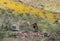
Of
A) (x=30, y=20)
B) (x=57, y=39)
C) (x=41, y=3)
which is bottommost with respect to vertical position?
(x=57, y=39)

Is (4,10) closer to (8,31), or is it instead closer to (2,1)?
(2,1)

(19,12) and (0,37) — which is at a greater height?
(19,12)

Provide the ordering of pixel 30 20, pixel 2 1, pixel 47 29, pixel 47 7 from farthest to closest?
pixel 47 7 → pixel 2 1 → pixel 30 20 → pixel 47 29

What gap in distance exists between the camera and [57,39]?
9.09 meters

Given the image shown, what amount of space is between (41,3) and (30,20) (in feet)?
11.0

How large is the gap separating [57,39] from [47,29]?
179 centimetres

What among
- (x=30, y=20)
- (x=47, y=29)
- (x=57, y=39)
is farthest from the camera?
(x=30, y=20)

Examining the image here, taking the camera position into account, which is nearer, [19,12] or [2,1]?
[19,12]

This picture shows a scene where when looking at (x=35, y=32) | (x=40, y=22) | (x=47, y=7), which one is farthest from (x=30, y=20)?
(x=47, y=7)

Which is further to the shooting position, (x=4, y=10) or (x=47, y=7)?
(x=47, y=7)

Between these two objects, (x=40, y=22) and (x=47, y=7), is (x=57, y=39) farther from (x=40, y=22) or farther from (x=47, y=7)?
(x=47, y=7)

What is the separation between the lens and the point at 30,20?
11.5m

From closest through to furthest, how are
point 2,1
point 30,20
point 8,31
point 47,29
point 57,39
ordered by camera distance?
point 57,39, point 8,31, point 47,29, point 30,20, point 2,1

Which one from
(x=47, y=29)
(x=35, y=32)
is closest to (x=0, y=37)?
(x=35, y=32)
